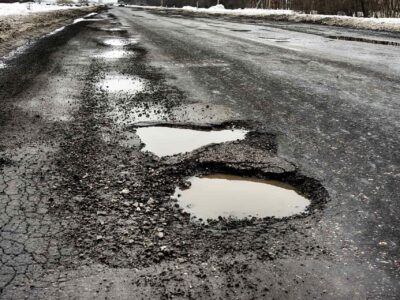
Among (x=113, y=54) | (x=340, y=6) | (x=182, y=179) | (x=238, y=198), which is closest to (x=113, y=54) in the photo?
(x=113, y=54)

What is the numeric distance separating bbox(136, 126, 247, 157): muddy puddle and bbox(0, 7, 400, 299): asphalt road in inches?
6.2

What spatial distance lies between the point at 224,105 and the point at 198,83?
1580 mm

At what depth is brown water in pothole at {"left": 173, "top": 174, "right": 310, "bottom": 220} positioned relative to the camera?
3057mm

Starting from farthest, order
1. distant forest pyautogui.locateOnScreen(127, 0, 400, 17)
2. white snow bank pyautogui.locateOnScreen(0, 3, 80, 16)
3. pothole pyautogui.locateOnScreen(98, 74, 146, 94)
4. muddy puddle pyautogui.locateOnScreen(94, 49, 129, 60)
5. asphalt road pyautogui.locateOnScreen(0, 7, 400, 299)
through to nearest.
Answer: white snow bank pyautogui.locateOnScreen(0, 3, 80, 16), distant forest pyautogui.locateOnScreen(127, 0, 400, 17), muddy puddle pyautogui.locateOnScreen(94, 49, 129, 60), pothole pyautogui.locateOnScreen(98, 74, 146, 94), asphalt road pyautogui.locateOnScreen(0, 7, 400, 299)

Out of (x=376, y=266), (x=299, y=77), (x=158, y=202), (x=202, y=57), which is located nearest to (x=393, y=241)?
(x=376, y=266)

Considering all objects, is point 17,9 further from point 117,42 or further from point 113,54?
point 113,54

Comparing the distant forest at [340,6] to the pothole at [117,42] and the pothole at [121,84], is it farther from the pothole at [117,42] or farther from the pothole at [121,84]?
the pothole at [121,84]

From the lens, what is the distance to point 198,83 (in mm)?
7109

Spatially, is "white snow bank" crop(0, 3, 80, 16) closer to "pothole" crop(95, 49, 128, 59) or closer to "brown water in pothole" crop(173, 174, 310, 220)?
"pothole" crop(95, 49, 128, 59)

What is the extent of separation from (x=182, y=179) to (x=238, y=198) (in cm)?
53

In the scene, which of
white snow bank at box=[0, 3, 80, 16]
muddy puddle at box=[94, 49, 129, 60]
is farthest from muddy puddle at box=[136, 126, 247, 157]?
white snow bank at box=[0, 3, 80, 16]

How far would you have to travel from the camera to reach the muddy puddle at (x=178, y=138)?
4152mm

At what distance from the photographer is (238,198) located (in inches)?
129

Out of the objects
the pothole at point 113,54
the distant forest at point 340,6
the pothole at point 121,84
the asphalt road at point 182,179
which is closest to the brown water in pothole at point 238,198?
the asphalt road at point 182,179
